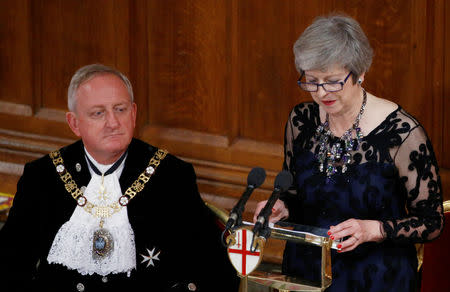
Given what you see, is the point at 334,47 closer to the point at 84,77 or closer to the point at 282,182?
the point at 282,182

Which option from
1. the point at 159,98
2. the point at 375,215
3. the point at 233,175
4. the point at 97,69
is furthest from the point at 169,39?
the point at 375,215

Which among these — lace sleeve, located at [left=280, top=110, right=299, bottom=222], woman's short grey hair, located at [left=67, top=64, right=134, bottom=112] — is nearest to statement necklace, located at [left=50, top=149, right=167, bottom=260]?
woman's short grey hair, located at [left=67, top=64, right=134, bottom=112]

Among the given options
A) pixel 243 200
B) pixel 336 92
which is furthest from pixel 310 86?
pixel 243 200

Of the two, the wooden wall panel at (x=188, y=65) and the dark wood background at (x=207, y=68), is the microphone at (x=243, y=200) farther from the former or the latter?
the wooden wall panel at (x=188, y=65)

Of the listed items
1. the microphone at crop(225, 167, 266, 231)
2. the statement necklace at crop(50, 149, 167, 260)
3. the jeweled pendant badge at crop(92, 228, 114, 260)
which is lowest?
the jeweled pendant badge at crop(92, 228, 114, 260)

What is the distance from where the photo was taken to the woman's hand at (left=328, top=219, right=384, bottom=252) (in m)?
2.90

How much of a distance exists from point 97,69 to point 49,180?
1.79 ft

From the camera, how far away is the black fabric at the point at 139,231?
361cm

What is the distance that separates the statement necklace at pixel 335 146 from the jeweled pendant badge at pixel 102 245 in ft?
3.13

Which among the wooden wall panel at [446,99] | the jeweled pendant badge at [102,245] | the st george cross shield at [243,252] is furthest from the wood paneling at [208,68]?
the st george cross shield at [243,252]

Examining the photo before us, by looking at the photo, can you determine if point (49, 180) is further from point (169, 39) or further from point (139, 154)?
point (169, 39)

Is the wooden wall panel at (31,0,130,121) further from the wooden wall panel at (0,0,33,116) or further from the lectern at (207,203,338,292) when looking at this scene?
the lectern at (207,203,338,292)

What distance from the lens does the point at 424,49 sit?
389 centimetres

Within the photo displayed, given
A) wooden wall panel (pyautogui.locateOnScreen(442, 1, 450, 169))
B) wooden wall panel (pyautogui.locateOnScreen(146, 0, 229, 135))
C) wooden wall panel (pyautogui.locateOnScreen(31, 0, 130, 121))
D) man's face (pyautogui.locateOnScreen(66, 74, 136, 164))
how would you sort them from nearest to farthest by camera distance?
man's face (pyautogui.locateOnScreen(66, 74, 136, 164)), wooden wall panel (pyautogui.locateOnScreen(442, 1, 450, 169)), wooden wall panel (pyautogui.locateOnScreen(146, 0, 229, 135)), wooden wall panel (pyautogui.locateOnScreen(31, 0, 130, 121))
